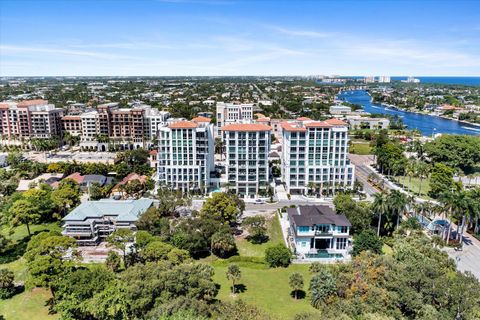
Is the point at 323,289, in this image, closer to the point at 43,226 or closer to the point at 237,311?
the point at 237,311

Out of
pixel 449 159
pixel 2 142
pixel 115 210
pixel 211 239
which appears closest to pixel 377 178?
pixel 449 159

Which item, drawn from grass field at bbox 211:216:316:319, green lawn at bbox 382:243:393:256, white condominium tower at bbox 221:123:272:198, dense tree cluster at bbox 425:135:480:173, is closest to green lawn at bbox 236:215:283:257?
grass field at bbox 211:216:316:319

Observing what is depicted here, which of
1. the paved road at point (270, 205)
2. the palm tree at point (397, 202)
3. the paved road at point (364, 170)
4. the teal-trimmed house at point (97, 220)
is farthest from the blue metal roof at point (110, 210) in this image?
the paved road at point (364, 170)

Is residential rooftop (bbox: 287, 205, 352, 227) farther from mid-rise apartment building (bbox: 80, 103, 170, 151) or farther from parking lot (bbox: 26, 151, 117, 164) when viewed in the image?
mid-rise apartment building (bbox: 80, 103, 170, 151)

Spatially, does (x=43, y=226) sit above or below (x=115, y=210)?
below

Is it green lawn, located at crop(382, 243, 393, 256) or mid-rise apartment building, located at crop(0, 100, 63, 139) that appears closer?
green lawn, located at crop(382, 243, 393, 256)

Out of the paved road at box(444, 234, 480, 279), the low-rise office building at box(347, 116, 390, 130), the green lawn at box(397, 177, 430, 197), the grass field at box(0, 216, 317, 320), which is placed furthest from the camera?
the low-rise office building at box(347, 116, 390, 130)

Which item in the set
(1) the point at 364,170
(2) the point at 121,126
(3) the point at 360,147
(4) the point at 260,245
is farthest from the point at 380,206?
(2) the point at 121,126

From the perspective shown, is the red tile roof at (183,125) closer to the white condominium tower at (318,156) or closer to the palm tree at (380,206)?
the white condominium tower at (318,156)
